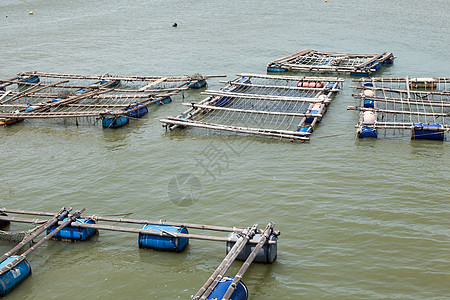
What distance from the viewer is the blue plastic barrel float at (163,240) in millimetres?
15087

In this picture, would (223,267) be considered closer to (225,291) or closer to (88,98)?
(225,291)

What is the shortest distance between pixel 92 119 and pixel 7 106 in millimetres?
5896

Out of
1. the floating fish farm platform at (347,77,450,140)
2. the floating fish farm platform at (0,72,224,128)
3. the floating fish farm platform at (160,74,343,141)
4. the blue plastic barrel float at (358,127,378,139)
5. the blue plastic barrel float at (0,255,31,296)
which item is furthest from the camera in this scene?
the floating fish farm platform at (0,72,224,128)

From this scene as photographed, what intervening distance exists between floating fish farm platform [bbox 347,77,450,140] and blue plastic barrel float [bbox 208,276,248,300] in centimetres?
1307

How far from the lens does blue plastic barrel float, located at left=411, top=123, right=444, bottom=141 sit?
22.5m

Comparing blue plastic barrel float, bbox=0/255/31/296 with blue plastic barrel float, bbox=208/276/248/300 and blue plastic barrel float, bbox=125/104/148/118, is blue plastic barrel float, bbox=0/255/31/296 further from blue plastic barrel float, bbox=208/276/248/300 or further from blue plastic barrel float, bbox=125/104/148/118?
blue plastic barrel float, bbox=125/104/148/118

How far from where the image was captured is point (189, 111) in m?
27.0

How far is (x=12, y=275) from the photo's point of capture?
1363 centimetres

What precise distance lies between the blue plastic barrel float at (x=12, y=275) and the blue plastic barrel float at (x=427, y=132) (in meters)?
17.5

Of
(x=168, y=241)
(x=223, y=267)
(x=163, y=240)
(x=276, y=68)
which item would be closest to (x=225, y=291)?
(x=223, y=267)

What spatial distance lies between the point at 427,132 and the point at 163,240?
46.4 ft

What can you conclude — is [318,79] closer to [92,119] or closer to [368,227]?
[92,119]

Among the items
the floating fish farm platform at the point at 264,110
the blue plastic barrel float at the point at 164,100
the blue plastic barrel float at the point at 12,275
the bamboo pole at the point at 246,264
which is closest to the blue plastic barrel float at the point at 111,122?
the floating fish farm platform at the point at 264,110

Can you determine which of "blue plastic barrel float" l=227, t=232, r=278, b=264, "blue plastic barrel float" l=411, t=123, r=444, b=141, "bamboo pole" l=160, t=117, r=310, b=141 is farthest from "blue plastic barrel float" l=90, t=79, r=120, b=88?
"blue plastic barrel float" l=227, t=232, r=278, b=264
